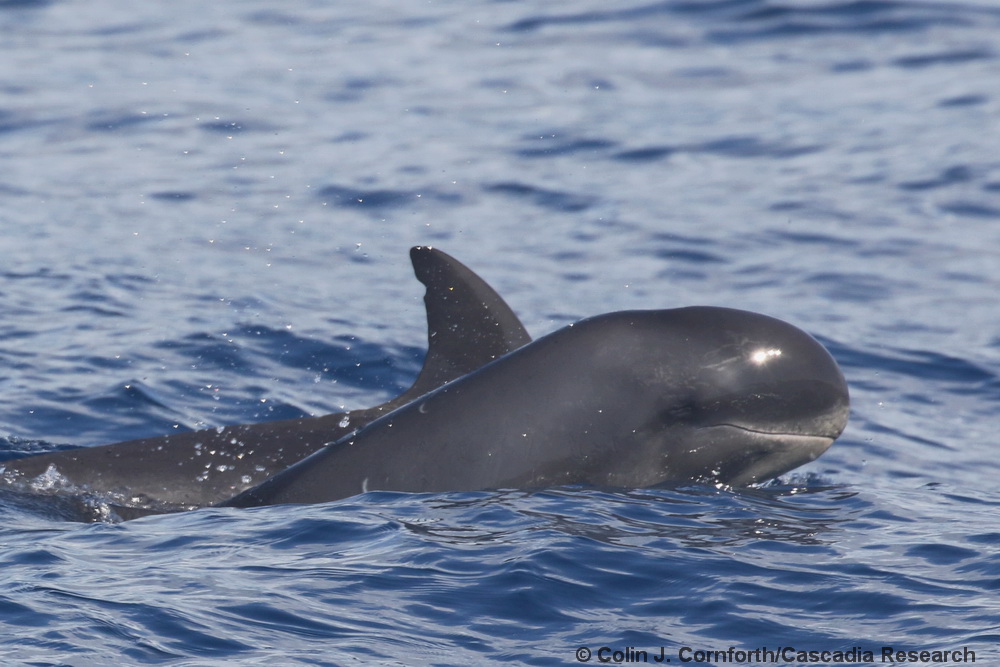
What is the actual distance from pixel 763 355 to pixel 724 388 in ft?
1.04

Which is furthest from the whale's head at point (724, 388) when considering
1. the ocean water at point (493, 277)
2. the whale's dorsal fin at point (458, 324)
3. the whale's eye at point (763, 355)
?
the whale's dorsal fin at point (458, 324)

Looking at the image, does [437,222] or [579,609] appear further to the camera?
[437,222]

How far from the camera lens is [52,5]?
32.7 m

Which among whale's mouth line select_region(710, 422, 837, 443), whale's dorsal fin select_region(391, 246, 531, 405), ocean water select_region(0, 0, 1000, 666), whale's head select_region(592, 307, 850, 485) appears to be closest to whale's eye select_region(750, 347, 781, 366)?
whale's head select_region(592, 307, 850, 485)

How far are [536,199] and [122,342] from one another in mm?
7928

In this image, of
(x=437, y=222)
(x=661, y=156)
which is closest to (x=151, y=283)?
(x=437, y=222)

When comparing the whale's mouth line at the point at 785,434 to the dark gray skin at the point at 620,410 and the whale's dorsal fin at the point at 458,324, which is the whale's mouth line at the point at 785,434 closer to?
the dark gray skin at the point at 620,410

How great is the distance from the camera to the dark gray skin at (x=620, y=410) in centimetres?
881

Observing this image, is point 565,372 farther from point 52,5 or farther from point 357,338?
point 52,5

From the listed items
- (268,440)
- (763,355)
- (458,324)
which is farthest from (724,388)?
(268,440)

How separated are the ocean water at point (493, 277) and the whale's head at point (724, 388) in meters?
0.36

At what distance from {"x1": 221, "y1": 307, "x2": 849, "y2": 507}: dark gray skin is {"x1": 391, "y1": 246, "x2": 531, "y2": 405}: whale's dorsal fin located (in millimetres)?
1047

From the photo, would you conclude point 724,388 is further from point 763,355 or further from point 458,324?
point 458,324

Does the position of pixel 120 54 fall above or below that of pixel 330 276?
above
